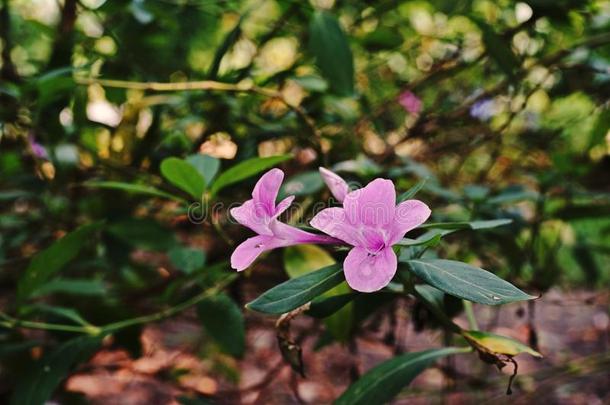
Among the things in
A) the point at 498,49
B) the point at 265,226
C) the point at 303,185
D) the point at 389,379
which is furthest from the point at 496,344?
the point at 498,49

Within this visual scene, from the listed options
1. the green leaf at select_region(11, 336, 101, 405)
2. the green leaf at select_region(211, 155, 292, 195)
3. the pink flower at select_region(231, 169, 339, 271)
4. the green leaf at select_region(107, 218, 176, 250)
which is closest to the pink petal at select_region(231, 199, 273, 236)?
the pink flower at select_region(231, 169, 339, 271)

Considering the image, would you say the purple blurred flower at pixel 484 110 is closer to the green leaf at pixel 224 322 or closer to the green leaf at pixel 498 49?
the green leaf at pixel 498 49

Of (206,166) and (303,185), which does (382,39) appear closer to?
(303,185)

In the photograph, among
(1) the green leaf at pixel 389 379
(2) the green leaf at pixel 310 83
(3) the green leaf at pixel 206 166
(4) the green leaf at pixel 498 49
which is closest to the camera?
(1) the green leaf at pixel 389 379

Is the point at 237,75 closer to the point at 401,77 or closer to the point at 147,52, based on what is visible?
the point at 147,52

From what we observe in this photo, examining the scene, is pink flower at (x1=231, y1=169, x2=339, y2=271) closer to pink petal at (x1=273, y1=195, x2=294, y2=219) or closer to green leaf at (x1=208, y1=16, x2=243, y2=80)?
pink petal at (x1=273, y1=195, x2=294, y2=219)

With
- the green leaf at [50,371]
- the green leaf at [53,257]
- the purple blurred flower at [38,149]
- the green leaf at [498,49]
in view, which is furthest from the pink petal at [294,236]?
the purple blurred flower at [38,149]
